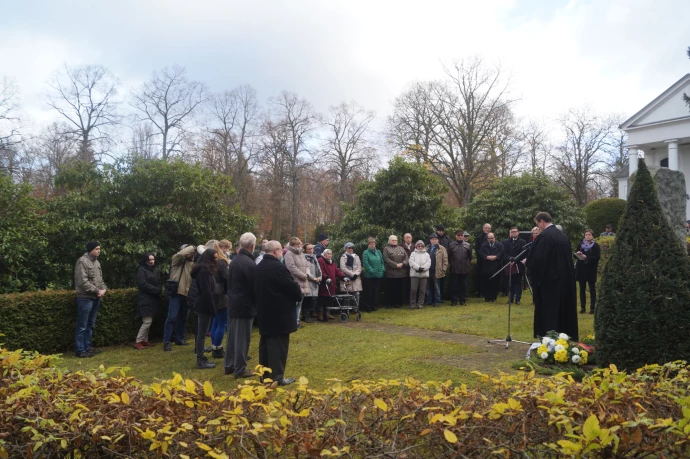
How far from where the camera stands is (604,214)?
A: 94.6 feet

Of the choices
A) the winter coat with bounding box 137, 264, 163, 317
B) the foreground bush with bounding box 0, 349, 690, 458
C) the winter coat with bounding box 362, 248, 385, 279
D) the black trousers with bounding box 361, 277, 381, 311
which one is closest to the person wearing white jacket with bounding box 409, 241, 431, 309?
the winter coat with bounding box 362, 248, 385, 279

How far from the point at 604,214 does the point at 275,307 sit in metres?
26.9

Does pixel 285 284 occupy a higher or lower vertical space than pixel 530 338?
higher

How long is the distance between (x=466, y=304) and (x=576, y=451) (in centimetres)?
1277

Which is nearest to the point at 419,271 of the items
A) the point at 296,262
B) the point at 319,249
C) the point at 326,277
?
the point at 319,249

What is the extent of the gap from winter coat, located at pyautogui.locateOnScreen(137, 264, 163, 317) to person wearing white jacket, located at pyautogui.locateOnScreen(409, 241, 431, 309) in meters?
6.86

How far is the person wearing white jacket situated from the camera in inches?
555

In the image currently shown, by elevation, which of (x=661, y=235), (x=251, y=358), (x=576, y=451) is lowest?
(x=251, y=358)

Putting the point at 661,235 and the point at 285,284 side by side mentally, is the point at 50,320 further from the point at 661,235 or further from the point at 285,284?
the point at 661,235

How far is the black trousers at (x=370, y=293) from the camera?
1417cm

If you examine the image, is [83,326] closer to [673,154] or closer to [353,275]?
[353,275]

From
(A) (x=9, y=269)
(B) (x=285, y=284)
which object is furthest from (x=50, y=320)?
(B) (x=285, y=284)

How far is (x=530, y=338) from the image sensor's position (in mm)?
9070

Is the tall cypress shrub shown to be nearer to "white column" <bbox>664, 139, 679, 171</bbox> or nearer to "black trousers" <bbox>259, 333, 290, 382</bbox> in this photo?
"black trousers" <bbox>259, 333, 290, 382</bbox>
